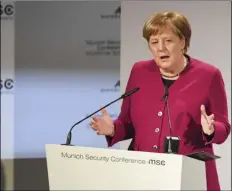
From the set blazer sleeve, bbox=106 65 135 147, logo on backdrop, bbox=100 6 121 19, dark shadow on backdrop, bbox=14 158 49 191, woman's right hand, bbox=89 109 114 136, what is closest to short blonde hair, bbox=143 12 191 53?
blazer sleeve, bbox=106 65 135 147

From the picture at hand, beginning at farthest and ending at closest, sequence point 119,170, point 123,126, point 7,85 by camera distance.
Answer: point 7,85, point 123,126, point 119,170

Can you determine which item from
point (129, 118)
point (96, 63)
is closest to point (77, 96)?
point (96, 63)

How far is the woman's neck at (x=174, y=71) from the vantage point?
2371 millimetres

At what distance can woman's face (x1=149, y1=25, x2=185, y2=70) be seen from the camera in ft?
7.57

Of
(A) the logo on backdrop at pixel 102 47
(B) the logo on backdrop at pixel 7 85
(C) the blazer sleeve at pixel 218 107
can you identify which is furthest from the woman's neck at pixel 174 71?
(B) the logo on backdrop at pixel 7 85

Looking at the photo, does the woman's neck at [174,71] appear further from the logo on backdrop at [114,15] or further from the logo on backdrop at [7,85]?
the logo on backdrop at [7,85]

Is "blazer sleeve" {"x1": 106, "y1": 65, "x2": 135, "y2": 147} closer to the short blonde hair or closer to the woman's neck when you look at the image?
the woman's neck

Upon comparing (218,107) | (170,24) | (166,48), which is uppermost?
(170,24)

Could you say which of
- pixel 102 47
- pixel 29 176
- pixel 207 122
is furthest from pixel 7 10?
pixel 207 122

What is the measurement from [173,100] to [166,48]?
250 mm

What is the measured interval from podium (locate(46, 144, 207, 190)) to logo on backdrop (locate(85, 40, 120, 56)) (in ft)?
4.44

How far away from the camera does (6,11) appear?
131 inches

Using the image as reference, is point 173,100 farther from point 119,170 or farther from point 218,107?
point 119,170

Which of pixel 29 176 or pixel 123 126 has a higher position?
pixel 123 126
